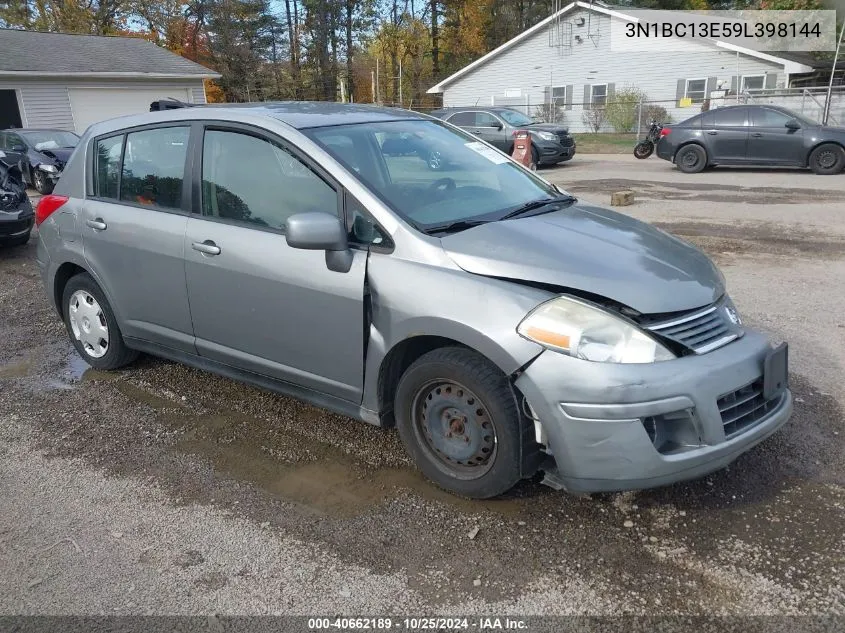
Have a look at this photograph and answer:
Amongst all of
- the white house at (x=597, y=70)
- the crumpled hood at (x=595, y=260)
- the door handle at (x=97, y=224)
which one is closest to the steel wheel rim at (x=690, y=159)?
the white house at (x=597, y=70)

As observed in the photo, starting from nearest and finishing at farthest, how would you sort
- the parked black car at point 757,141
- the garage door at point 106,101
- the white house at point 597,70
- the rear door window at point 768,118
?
the parked black car at point 757,141 → the rear door window at point 768,118 → the garage door at point 106,101 → the white house at point 597,70

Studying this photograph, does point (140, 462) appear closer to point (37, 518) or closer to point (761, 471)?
point (37, 518)

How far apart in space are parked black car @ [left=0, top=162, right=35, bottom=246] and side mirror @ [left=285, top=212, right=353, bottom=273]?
7335 mm

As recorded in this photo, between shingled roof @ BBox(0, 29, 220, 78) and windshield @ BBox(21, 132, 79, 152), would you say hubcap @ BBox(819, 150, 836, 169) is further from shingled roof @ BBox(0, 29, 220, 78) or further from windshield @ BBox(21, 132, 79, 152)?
shingled roof @ BBox(0, 29, 220, 78)

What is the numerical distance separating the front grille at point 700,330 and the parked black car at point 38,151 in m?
15.1

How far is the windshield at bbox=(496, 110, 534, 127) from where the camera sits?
1868cm

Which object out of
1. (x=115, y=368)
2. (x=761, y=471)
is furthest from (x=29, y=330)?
(x=761, y=471)

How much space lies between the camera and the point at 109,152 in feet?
14.9

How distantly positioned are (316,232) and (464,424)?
1.09 meters

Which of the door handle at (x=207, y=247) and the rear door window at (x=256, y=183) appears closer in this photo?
the rear door window at (x=256, y=183)

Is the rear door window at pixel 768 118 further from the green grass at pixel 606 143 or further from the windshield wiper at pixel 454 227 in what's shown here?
the windshield wiper at pixel 454 227

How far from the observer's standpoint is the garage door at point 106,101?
2433 cm

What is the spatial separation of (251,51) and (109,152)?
134 ft

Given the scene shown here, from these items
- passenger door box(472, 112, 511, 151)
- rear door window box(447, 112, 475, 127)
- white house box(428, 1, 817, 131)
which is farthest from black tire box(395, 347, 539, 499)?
white house box(428, 1, 817, 131)
